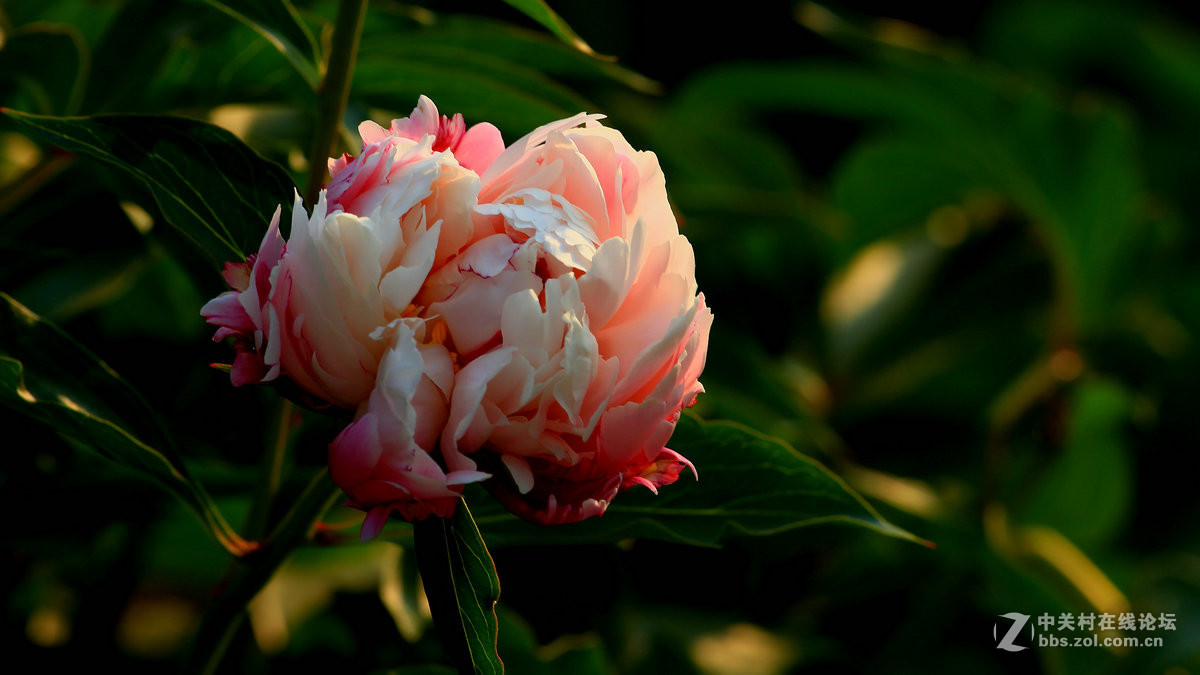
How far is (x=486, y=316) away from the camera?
32 cm

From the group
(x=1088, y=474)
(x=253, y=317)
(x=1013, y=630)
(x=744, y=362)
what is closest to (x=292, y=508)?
(x=253, y=317)

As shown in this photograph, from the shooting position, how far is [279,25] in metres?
0.44

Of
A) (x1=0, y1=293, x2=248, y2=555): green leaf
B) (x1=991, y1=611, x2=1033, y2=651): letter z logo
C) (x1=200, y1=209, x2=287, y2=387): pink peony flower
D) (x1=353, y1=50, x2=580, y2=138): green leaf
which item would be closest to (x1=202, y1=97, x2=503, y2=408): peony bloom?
(x1=200, y1=209, x2=287, y2=387): pink peony flower

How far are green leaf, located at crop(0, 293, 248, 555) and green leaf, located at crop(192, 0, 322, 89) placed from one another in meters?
0.15

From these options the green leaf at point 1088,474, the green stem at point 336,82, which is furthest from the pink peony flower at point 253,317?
the green leaf at point 1088,474

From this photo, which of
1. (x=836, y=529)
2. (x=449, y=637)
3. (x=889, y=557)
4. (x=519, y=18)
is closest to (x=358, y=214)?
(x=449, y=637)

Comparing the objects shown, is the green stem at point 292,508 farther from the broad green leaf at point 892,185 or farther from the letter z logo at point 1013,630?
the broad green leaf at point 892,185

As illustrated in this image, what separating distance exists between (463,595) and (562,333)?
4.1 inches

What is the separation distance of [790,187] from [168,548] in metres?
0.71

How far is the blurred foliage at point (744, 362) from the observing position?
0.54 metres

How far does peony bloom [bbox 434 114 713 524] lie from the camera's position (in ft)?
1.04

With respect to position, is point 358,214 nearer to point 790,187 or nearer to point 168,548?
point 168,548

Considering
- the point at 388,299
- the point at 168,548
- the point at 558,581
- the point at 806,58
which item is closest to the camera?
the point at 388,299

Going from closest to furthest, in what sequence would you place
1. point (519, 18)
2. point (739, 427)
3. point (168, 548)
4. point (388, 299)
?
point (388, 299) → point (739, 427) → point (168, 548) → point (519, 18)
